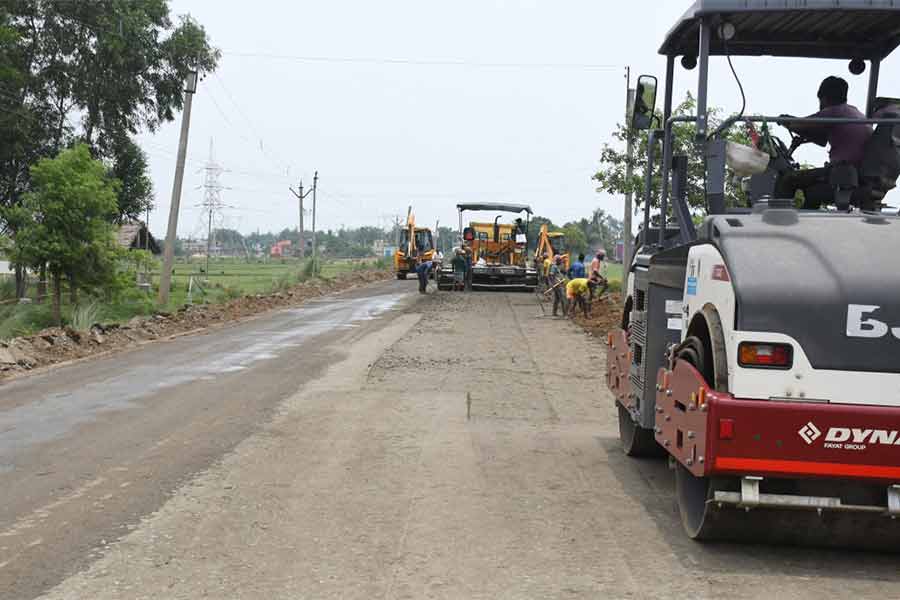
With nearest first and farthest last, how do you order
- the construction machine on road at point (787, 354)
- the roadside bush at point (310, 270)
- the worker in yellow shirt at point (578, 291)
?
the construction machine on road at point (787, 354) → the worker in yellow shirt at point (578, 291) → the roadside bush at point (310, 270)

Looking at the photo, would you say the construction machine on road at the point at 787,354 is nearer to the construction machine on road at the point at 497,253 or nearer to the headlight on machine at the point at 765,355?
the headlight on machine at the point at 765,355

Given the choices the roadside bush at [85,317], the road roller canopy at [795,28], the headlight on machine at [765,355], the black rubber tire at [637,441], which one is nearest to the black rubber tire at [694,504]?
the headlight on machine at [765,355]

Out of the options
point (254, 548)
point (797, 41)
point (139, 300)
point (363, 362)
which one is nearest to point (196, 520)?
point (254, 548)

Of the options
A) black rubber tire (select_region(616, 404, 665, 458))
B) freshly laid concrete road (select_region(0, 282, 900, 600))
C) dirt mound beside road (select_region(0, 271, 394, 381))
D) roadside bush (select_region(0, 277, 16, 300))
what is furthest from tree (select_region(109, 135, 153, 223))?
black rubber tire (select_region(616, 404, 665, 458))

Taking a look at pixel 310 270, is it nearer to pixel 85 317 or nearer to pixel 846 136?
pixel 85 317

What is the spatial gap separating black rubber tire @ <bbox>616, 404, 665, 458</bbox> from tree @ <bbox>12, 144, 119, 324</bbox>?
62.9ft

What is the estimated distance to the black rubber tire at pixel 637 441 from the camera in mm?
7910

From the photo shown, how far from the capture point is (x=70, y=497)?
258 inches

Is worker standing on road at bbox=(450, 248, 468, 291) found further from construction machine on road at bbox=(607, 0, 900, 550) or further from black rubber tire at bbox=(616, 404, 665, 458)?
construction machine on road at bbox=(607, 0, 900, 550)

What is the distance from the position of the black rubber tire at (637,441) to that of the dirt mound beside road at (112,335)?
866 cm

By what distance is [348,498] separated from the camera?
6.56 metres

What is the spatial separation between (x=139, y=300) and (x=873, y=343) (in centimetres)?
2702

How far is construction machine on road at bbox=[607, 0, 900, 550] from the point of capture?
4742 mm

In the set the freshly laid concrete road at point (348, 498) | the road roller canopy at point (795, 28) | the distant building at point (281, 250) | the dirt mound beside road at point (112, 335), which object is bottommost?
the distant building at point (281, 250)
